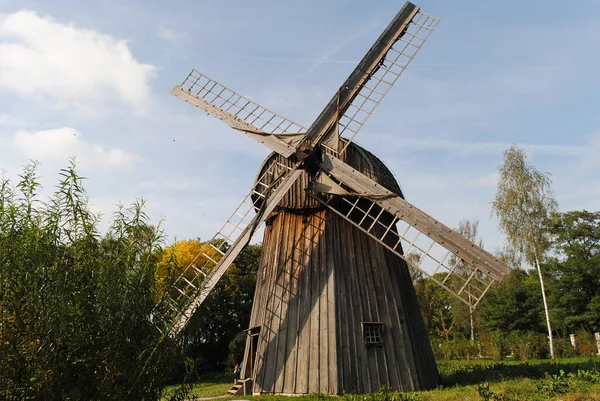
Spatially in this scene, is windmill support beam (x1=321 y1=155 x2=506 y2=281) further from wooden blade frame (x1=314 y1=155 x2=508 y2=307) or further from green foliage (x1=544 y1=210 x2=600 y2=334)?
green foliage (x1=544 y1=210 x2=600 y2=334)

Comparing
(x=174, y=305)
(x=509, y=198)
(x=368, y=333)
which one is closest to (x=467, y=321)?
(x=509, y=198)

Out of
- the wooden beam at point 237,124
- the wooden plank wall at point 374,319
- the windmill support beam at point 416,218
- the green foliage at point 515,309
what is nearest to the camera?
the windmill support beam at point 416,218

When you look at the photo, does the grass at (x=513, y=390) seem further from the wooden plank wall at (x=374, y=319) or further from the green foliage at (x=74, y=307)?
the green foliage at (x=74, y=307)

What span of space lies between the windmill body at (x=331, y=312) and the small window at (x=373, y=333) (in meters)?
0.02

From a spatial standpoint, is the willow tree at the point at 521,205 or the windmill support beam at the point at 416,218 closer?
the windmill support beam at the point at 416,218

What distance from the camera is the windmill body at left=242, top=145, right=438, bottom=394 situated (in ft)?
36.4

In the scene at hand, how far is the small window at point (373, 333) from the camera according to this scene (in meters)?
11.4

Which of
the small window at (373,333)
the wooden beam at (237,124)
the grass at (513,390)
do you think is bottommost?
the grass at (513,390)

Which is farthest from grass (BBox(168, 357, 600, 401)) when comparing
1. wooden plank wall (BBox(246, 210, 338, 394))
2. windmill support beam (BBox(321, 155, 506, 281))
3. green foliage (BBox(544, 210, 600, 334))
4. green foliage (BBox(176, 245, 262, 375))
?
green foliage (BBox(544, 210, 600, 334))

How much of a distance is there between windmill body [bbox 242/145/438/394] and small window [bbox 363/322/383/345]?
2 cm

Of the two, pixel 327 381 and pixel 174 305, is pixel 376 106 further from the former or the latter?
pixel 174 305

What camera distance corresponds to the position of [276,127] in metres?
13.2

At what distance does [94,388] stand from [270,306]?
703 cm

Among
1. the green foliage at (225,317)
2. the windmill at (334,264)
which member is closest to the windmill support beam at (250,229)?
the windmill at (334,264)
